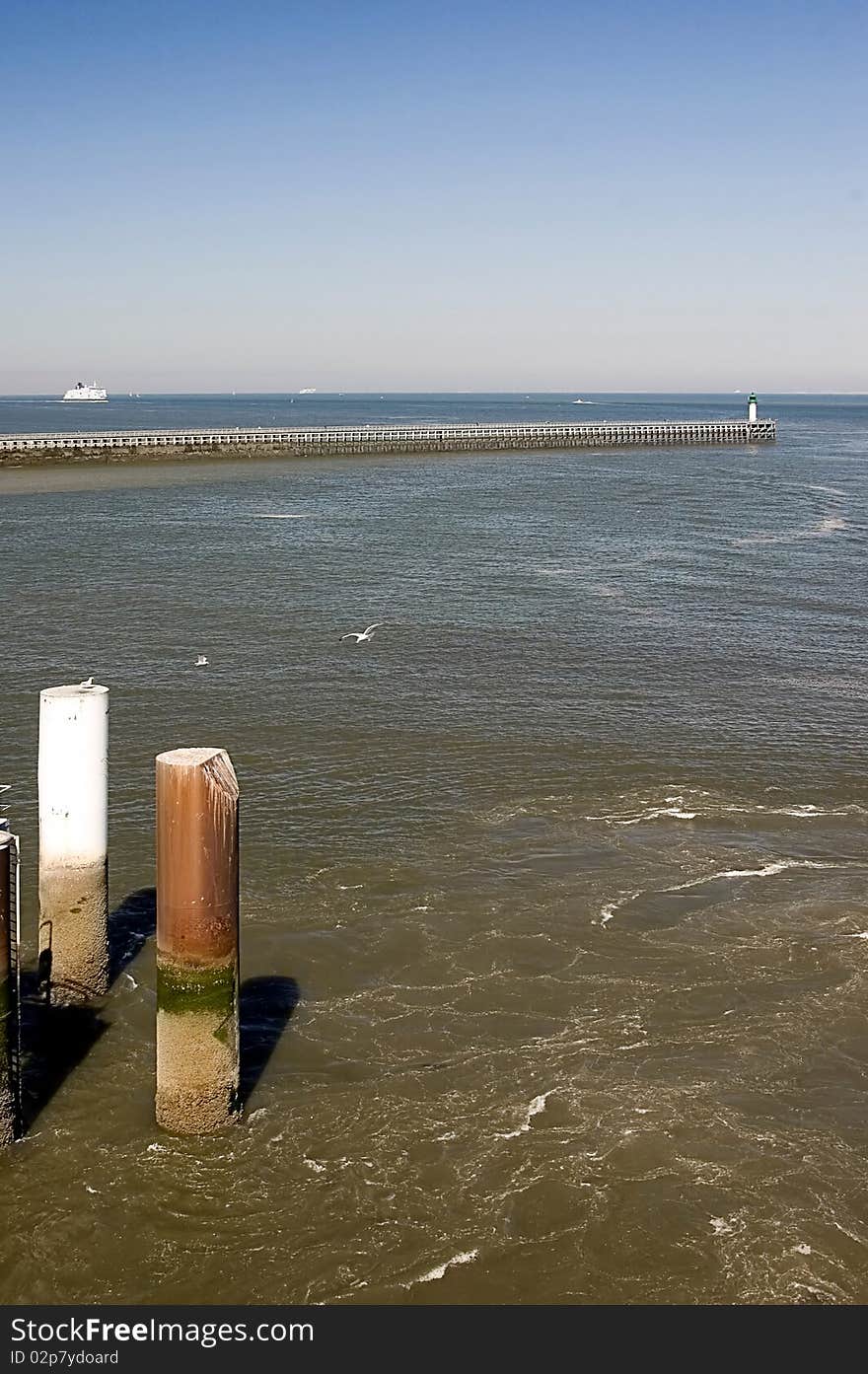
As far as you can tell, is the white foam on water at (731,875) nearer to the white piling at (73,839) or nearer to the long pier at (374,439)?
the white piling at (73,839)

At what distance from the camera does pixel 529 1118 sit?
47.7ft

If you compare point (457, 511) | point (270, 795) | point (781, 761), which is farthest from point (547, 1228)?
point (457, 511)

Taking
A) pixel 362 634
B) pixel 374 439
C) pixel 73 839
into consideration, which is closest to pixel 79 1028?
pixel 73 839

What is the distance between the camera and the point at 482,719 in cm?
2948

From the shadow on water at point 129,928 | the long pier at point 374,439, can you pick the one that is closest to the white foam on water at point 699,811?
the shadow on water at point 129,928

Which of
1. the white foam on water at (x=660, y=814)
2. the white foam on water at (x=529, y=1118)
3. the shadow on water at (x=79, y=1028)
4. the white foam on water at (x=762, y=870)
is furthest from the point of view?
the white foam on water at (x=660, y=814)

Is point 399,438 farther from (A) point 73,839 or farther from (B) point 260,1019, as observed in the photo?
(A) point 73,839

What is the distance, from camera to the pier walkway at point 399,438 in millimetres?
111562

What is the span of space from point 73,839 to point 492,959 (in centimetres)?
612

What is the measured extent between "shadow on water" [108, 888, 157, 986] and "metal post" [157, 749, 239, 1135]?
3.82 m

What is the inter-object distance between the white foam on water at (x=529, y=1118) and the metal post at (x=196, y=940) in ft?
9.83

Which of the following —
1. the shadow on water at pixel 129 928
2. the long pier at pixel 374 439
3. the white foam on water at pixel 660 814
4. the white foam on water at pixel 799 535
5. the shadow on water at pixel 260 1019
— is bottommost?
the shadow on water at pixel 260 1019

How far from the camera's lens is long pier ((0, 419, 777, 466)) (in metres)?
110

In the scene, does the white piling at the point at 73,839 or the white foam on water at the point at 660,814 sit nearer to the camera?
the white piling at the point at 73,839
